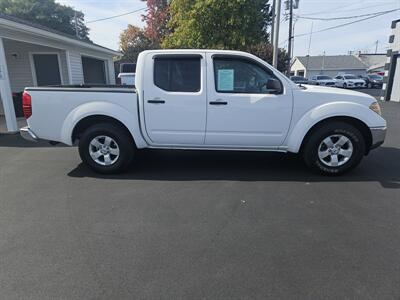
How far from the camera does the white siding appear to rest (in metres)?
12.3

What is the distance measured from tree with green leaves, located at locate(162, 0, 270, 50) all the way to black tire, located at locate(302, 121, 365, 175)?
14175 millimetres

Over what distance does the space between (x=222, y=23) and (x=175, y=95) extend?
14771mm

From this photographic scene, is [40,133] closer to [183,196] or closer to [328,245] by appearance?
[183,196]

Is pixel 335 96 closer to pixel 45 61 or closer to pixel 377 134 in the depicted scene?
pixel 377 134

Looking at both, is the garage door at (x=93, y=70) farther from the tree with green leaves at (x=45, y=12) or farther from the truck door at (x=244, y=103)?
the tree with green leaves at (x=45, y=12)

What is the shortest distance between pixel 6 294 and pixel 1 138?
688 cm

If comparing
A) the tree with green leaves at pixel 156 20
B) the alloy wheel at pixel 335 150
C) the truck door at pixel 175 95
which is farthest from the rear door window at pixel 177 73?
the tree with green leaves at pixel 156 20

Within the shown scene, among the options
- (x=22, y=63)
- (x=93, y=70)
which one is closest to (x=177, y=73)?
(x=22, y=63)

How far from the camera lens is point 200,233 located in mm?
3215

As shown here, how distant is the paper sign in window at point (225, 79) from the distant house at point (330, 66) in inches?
2352

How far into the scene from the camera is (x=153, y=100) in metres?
4.66

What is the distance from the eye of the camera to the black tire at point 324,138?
4648 mm

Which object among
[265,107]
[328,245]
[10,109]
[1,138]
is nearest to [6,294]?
[328,245]

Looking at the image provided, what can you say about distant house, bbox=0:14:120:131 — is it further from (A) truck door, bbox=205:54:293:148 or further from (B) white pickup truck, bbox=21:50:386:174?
(A) truck door, bbox=205:54:293:148
